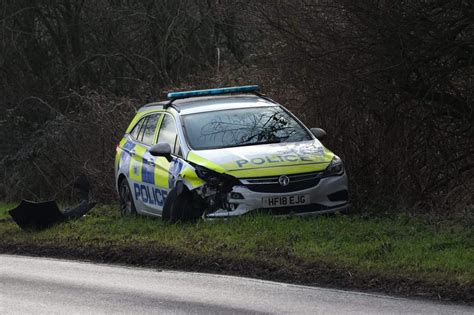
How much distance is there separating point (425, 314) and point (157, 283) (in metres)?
2.98

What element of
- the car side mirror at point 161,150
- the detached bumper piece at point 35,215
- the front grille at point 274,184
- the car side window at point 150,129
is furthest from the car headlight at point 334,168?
the detached bumper piece at point 35,215

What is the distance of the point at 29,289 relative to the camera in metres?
10.4

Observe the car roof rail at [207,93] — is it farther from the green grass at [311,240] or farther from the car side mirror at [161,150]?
Answer: the green grass at [311,240]

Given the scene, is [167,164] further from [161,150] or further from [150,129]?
[150,129]

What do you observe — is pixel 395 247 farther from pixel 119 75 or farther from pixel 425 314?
pixel 119 75

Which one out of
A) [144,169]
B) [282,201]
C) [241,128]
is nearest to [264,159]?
[282,201]

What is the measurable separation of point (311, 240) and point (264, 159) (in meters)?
2.42

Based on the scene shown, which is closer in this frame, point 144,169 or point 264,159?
point 264,159

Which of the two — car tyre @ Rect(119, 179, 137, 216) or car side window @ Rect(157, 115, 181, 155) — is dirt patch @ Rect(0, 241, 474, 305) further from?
car tyre @ Rect(119, 179, 137, 216)

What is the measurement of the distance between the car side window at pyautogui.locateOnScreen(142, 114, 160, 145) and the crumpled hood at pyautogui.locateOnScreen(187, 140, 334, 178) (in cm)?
180

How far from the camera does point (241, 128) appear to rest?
48.7 ft

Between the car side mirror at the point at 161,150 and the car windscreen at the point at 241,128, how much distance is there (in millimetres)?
311

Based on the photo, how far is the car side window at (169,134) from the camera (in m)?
14.7

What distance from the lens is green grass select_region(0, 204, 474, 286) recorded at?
991 cm
